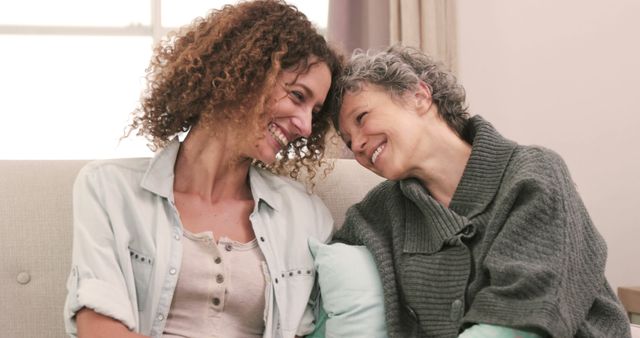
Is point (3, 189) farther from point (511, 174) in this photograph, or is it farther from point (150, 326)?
point (511, 174)

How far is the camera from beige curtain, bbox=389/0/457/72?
2861 millimetres

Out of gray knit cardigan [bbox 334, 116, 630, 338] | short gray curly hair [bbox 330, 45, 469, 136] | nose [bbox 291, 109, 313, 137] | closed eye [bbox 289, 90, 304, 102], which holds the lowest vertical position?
gray knit cardigan [bbox 334, 116, 630, 338]

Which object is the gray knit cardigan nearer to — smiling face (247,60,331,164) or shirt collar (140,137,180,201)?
smiling face (247,60,331,164)

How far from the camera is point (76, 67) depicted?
315 centimetres

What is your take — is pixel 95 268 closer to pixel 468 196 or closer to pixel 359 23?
pixel 468 196

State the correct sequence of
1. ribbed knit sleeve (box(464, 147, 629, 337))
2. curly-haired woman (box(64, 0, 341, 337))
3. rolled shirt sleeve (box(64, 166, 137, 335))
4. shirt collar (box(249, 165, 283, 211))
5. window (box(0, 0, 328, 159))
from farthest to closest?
1. window (box(0, 0, 328, 159))
2. shirt collar (box(249, 165, 283, 211))
3. curly-haired woman (box(64, 0, 341, 337))
4. rolled shirt sleeve (box(64, 166, 137, 335))
5. ribbed knit sleeve (box(464, 147, 629, 337))

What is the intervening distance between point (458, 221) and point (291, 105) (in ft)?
1.48

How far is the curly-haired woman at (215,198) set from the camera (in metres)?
1.58

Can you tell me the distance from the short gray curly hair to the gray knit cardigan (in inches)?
2.6

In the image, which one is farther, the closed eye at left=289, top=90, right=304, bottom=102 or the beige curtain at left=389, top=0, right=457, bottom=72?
the beige curtain at left=389, top=0, right=457, bottom=72

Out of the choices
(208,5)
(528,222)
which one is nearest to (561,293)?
(528,222)

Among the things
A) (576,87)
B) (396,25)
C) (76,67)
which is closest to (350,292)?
(396,25)

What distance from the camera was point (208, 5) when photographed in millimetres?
3188

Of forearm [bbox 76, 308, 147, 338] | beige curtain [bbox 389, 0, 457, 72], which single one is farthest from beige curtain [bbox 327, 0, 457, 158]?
forearm [bbox 76, 308, 147, 338]
